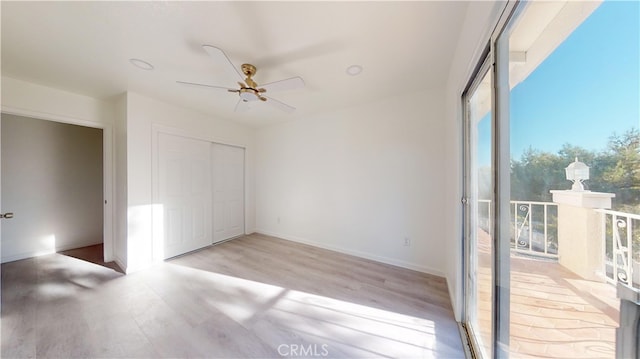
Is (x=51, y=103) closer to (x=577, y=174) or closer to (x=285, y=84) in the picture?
(x=285, y=84)

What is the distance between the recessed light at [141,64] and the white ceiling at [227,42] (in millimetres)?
58

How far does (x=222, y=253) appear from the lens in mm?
3293

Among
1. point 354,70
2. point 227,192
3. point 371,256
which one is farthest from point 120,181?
point 371,256

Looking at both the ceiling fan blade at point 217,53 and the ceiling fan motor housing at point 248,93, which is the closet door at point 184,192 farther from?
the ceiling fan blade at point 217,53

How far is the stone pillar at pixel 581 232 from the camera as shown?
1.76 ft

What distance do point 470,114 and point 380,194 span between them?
1.55 metres

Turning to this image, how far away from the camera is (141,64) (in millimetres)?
2061

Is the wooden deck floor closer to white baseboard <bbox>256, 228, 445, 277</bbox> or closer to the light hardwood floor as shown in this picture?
the light hardwood floor

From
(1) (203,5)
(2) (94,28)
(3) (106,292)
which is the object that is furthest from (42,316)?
(1) (203,5)

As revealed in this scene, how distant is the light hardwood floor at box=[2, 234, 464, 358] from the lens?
1.50m

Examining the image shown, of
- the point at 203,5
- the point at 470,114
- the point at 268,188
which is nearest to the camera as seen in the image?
the point at 203,5

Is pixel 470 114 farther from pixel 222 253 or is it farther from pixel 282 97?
pixel 222 253

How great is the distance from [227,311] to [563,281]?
2.26 metres

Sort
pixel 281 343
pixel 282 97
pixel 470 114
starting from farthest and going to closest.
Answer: pixel 282 97 < pixel 470 114 < pixel 281 343
